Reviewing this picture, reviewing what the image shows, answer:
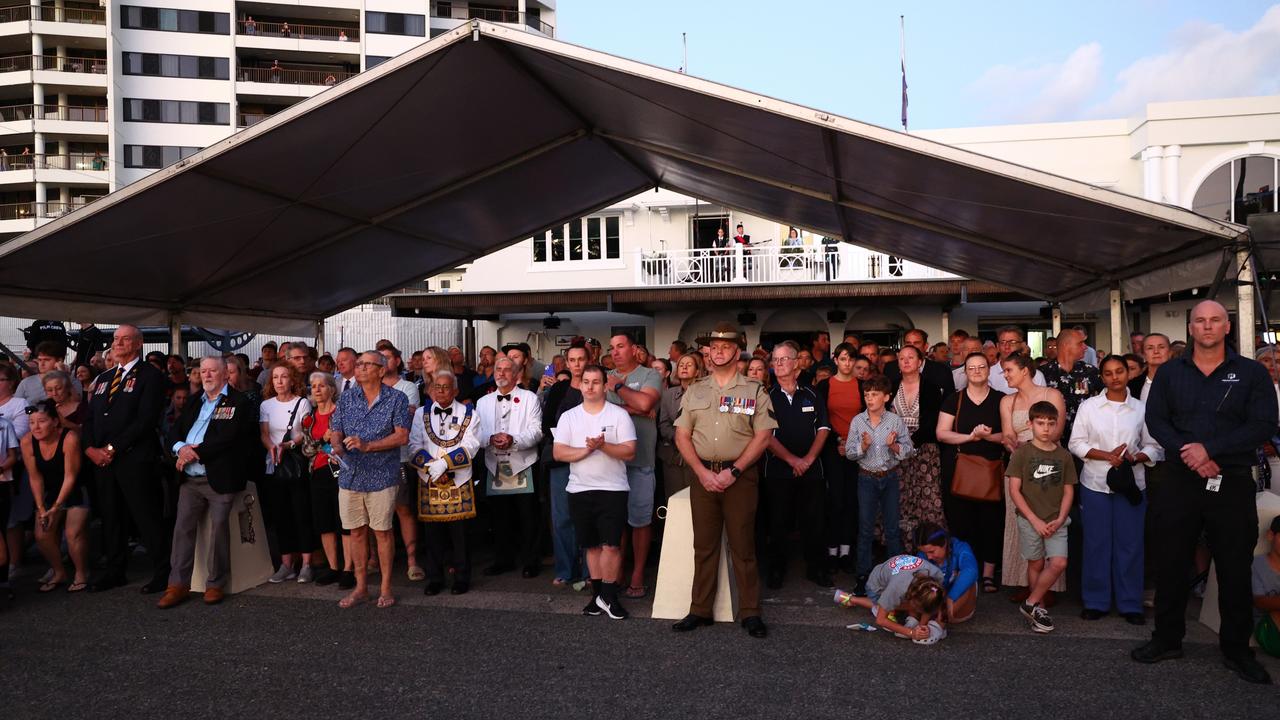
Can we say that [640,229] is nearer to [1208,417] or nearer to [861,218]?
[861,218]

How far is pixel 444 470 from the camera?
6086 millimetres

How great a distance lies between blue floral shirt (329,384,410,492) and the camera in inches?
228

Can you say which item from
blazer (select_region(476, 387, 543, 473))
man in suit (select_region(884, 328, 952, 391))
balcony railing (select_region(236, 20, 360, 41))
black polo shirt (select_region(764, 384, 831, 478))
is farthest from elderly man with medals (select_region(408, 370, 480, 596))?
balcony railing (select_region(236, 20, 360, 41))

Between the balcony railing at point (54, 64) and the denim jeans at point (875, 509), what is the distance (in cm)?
5024

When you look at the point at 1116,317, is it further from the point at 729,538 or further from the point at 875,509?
the point at 729,538

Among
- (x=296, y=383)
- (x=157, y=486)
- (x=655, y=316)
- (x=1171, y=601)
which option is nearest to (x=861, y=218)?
(x=1171, y=601)

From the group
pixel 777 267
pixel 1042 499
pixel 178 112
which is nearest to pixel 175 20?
pixel 178 112

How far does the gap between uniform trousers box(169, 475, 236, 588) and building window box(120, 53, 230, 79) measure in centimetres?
4638

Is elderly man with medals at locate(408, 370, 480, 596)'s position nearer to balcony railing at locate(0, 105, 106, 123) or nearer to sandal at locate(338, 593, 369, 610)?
sandal at locate(338, 593, 369, 610)

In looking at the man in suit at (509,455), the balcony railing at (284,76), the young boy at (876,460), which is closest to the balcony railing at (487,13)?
the balcony railing at (284,76)

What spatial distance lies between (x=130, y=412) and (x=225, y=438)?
2.85ft

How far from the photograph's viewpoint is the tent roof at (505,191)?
19.1 feet

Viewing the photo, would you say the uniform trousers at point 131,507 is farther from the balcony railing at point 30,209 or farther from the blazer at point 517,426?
the balcony railing at point 30,209

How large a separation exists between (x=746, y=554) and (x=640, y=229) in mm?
17366
